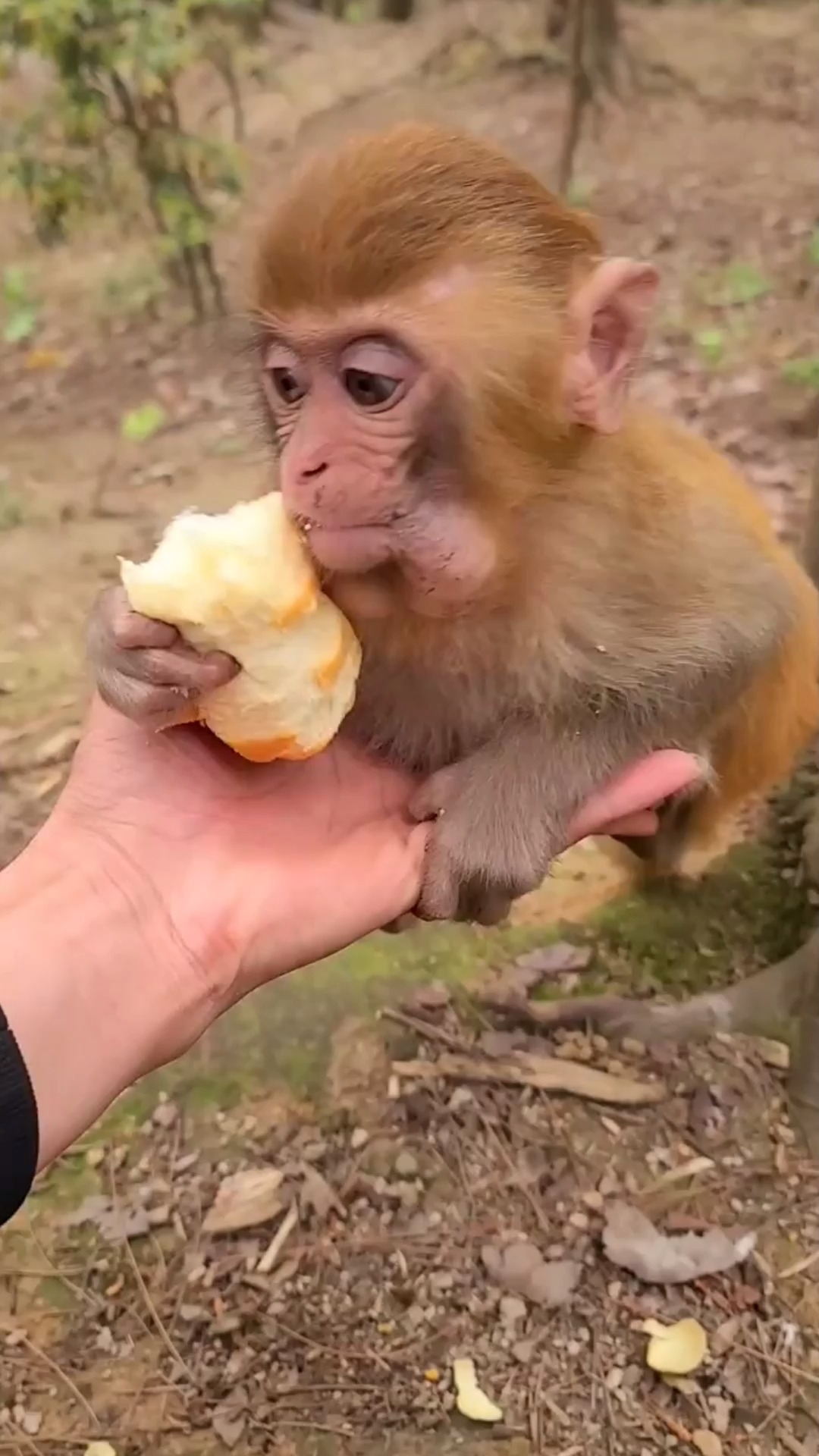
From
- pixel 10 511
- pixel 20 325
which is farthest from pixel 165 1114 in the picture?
pixel 20 325

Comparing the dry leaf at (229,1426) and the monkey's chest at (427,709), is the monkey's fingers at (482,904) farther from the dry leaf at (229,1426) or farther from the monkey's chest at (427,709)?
the dry leaf at (229,1426)

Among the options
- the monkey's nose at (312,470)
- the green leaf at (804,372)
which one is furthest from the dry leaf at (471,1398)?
the green leaf at (804,372)

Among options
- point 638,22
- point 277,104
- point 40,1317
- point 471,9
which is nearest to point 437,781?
point 40,1317

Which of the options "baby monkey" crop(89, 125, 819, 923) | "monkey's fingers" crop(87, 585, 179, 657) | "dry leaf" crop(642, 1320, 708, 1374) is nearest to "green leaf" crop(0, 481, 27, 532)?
"baby monkey" crop(89, 125, 819, 923)

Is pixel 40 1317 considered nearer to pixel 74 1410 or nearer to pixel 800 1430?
pixel 74 1410

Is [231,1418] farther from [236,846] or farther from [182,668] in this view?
[182,668]

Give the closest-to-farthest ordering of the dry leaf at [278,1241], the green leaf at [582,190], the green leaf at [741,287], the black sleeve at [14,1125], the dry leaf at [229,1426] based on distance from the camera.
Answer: the black sleeve at [14,1125] → the dry leaf at [229,1426] → the dry leaf at [278,1241] → the green leaf at [741,287] → the green leaf at [582,190]

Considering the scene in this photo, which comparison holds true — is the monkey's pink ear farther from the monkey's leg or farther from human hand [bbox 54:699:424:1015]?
the monkey's leg
